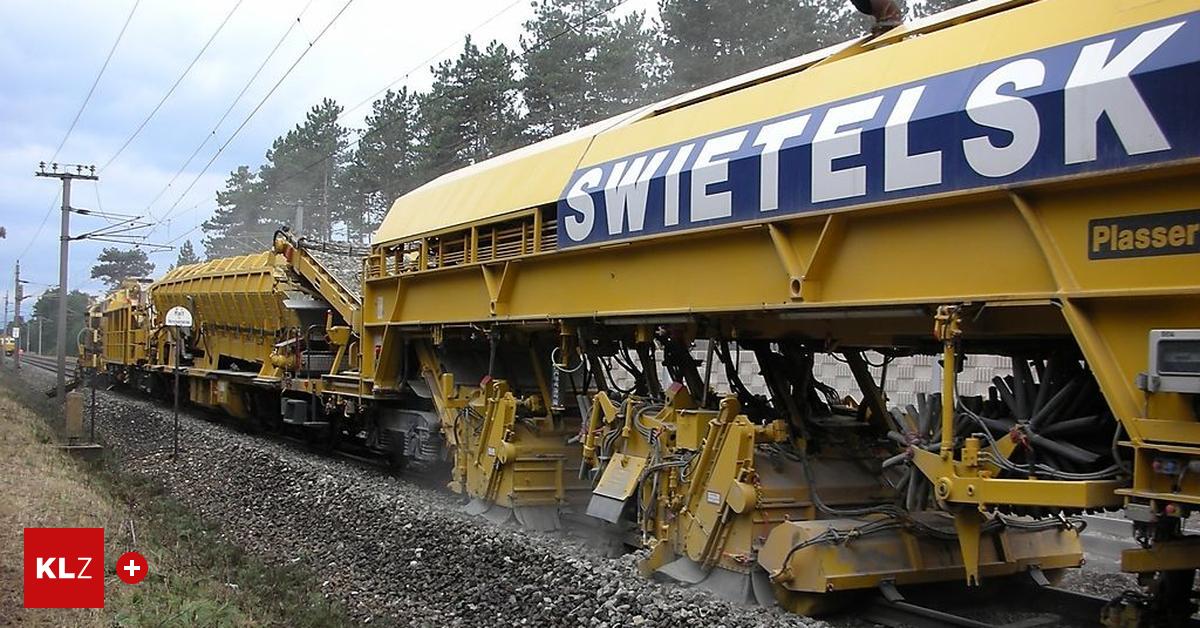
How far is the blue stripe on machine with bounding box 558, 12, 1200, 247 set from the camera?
12.9 ft

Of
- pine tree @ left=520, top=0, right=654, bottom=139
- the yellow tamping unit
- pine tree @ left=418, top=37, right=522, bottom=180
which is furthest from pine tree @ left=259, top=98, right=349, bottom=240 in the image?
the yellow tamping unit

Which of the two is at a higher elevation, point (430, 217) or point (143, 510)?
point (430, 217)

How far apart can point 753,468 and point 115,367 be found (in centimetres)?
2670

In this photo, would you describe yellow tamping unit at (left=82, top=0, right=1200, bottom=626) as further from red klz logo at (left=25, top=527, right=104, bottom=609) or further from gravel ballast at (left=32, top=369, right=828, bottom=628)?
red klz logo at (left=25, top=527, right=104, bottom=609)

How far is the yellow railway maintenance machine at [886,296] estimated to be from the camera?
13.4 ft

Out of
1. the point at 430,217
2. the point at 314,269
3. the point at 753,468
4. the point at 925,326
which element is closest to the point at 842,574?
the point at 753,468

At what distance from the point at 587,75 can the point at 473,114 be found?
4.27 metres

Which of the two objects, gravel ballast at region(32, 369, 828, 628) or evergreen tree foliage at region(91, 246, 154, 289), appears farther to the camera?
evergreen tree foliage at region(91, 246, 154, 289)

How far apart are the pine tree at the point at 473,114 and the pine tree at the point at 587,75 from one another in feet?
2.91

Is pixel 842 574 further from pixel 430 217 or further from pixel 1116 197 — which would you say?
pixel 430 217

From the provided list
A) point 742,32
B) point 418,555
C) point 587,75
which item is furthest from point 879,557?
point 587,75

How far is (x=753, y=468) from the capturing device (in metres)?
6.19

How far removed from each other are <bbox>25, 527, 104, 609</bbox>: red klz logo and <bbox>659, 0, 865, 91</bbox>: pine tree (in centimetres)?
1746

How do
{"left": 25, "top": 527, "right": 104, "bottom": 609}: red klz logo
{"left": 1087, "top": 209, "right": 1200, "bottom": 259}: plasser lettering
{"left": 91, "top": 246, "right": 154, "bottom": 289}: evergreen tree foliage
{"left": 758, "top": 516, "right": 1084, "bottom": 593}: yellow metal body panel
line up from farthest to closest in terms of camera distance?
{"left": 91, "top": 246, "right": 154, "bottom": 289}: evergreen tree foliage, {"left": 25, "top": 527, "right": 104, "bottom": 609}: red klz logo, {"left": 758, "top": 516, "right": 1084, "bottom": 593}: yellow metal body panel, {"left": 1087, "top": 209, "right": 1200, "bottom": 259}: plasser lettering
